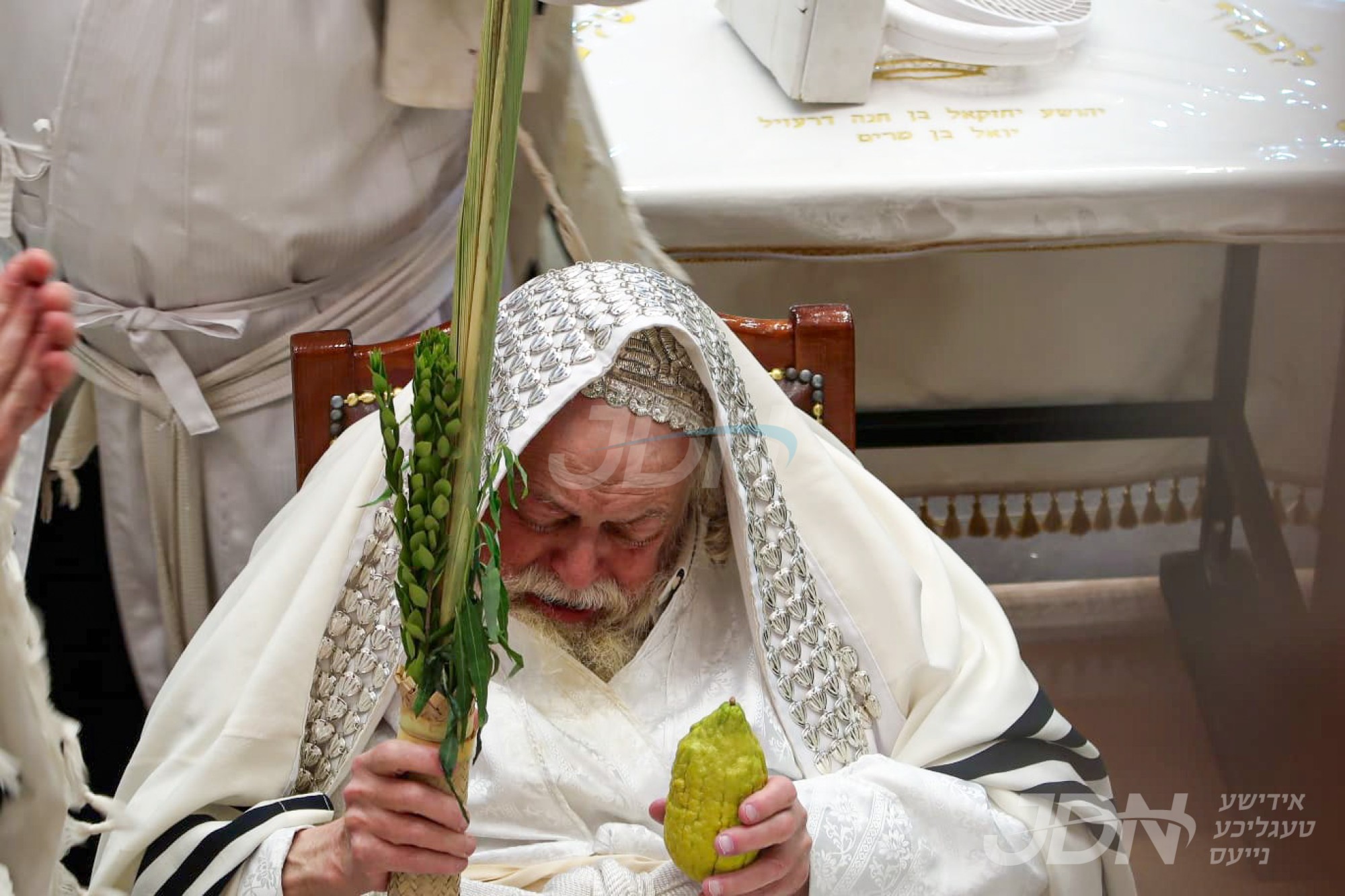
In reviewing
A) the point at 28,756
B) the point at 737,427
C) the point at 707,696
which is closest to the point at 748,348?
the point at 737,427

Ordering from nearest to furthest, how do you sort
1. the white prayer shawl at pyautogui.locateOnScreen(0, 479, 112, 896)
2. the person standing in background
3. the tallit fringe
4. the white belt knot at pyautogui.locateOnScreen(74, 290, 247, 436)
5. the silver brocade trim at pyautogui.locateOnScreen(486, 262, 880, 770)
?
the white prayer shawl at pyautogui.locateOnScreen(0, 479, 112, 896), the silver brocade trim at pyautogui.locateOnScreen(486, 262, 880, 770), the person standing in background, the white belt knot at pyautogui.locateOnScreen(74, 290, 247, 436), the tallit fringe

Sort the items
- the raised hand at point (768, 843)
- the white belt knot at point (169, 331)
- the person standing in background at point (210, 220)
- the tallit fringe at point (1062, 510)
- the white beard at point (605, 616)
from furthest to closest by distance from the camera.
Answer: the tallit fringe at point (1062, 510), the white belt knot at point (169, 331), the person standing in background at point (210, 220), the white beard at point (605, 616), the raised hand at point (768, 843)

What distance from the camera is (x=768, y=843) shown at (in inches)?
46.7

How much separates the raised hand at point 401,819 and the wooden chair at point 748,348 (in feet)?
1.92

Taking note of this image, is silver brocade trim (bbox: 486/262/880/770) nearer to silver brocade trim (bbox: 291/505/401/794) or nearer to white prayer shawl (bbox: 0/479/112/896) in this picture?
silver brocade trim (bbox: 291/505/401/794)

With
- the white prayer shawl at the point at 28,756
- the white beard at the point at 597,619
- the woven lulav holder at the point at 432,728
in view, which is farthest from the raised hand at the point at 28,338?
the white beard at the point at 597,619

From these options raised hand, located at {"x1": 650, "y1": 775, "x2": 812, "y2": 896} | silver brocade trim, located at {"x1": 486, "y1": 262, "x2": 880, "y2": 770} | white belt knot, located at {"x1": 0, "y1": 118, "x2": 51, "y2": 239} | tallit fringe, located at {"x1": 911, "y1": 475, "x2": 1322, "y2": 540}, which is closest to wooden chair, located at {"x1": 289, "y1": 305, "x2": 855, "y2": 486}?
silver brocade trim, located at {"x1": 486, "y1": 262, "x2": 880, "y2": 770}

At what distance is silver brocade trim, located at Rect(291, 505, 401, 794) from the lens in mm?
1377

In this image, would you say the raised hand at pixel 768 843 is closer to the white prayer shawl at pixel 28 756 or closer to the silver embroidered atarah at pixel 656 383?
the silver embroidered atarah at pixel 656 383

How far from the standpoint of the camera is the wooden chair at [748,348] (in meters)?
1.61

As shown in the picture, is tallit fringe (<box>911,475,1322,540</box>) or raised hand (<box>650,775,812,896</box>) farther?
tallit fringe (<box>911,475,1322,540</box>)

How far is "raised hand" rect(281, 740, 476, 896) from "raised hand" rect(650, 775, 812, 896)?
0.23 meters

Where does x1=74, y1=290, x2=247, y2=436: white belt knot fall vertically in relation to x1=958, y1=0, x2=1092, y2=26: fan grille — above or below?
below

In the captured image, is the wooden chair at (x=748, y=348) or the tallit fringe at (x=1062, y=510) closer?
the wooden chair at (x=748, y=348)
